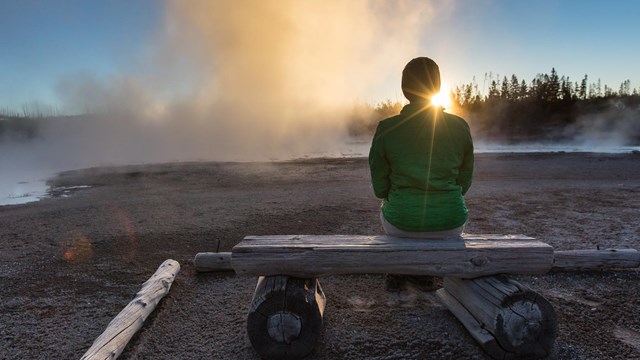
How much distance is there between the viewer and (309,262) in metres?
2.83

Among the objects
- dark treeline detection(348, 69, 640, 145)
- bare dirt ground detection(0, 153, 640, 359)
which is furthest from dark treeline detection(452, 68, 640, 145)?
bare dirt ground detection(0, 153, 640, 359)

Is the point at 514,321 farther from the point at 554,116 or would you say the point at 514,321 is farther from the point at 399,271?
the point at 554,116

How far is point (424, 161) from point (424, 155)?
0.15 feet

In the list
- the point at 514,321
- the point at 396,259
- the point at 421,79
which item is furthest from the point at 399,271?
the point at 421,79

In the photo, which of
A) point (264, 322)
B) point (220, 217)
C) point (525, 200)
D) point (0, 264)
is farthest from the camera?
point (525, 200)

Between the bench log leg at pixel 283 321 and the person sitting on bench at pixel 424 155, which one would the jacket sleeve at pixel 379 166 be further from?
the bench log leg at pixel 283 321

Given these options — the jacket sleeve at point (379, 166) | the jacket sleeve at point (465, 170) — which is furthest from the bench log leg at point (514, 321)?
the jacket sleeve at point (379, 166)

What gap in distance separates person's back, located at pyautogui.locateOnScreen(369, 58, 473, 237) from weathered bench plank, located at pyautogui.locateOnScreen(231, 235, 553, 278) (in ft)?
0.88

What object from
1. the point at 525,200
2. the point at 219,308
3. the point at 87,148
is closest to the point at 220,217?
the point at 219,308

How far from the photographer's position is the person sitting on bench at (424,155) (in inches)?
118

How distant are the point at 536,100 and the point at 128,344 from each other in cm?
5879

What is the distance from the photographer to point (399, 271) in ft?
9.51

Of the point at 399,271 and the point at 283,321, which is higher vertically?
the point at 399,271

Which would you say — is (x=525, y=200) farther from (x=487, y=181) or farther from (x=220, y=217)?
(x=220, y=217)
